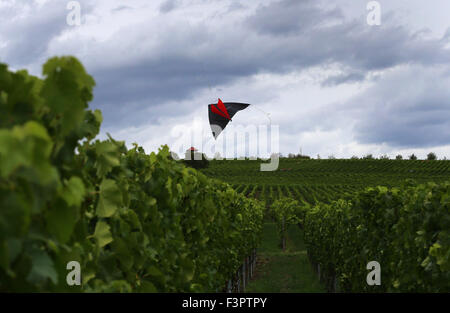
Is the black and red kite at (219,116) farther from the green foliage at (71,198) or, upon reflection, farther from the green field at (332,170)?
the green field at (332,170)

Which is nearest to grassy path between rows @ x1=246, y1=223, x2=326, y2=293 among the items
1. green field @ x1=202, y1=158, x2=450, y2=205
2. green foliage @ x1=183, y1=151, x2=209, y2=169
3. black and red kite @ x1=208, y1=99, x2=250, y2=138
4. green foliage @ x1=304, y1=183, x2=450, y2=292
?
green foliage @ x1=304, y1=183, x2=450, y2=292

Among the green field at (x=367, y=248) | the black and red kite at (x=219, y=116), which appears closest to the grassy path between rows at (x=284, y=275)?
the green field at (x=367, y=248)

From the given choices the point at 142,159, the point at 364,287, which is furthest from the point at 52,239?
the point at 364,287

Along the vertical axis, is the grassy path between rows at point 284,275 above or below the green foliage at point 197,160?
below

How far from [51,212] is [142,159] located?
8.42ft

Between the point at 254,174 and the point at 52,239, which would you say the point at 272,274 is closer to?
the point at 52,239

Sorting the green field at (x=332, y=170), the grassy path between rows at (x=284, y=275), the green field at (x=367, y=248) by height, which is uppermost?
the green field at (x=332, y=170)

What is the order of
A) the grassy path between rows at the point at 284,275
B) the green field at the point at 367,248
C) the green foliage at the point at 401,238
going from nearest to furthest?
the green foliage at the point at 401,238, the green field at the point at 367,248, the grassy path between rows at the point at 284,275

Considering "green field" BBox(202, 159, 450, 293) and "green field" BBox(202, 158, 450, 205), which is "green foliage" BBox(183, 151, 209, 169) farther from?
"green field" BBox(202, 159, 450, 293)

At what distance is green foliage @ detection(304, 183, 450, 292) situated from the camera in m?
5.25

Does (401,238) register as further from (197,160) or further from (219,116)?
(197,160)

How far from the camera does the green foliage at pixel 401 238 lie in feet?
17.2

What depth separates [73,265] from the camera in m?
2.13

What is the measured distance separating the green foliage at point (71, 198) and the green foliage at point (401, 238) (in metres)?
2.98
